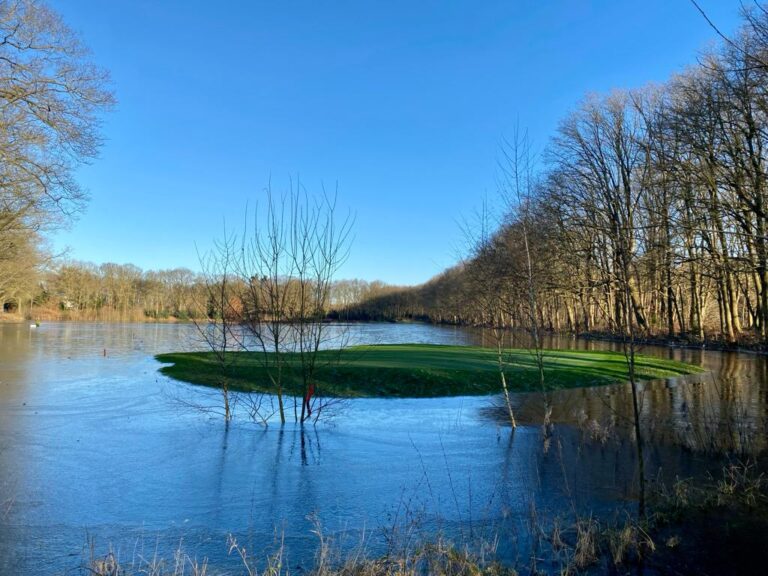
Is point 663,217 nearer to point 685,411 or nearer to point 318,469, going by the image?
point 685,411

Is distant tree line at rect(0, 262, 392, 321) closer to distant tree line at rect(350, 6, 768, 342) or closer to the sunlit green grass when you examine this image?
distant tree line at rect(350, 6, 768, 342)

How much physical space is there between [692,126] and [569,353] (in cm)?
1502

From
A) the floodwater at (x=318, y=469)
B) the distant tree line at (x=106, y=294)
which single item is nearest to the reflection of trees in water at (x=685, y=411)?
the floodwater at (x=318, y=469)

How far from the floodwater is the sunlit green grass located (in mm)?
1813

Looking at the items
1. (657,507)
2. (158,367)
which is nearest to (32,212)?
(158,367)

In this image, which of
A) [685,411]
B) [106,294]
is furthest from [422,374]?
[106,294]

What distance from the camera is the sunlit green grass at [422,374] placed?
1833 cm

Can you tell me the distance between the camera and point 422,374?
19.4m

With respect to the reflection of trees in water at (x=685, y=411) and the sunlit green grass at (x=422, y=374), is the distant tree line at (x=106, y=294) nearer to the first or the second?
the sunlit green grass at (x=422, y=374)

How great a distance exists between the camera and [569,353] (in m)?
28.8

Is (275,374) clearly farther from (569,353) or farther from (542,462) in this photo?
(569,353)

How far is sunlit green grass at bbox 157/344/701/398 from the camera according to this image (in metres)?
18.3

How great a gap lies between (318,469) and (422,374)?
10477 mm

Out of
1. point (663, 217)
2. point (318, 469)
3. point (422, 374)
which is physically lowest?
point (318, 469)
